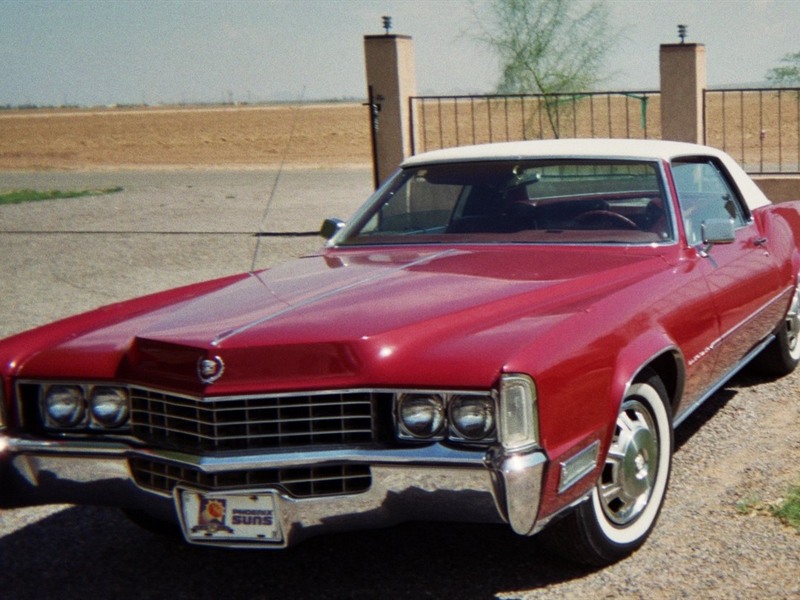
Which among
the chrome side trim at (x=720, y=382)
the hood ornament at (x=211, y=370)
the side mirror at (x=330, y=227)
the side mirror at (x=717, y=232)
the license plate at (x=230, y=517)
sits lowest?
the chrome side trim at (x=720, y=382)

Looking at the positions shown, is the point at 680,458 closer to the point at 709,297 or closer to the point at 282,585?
the point at 709,297

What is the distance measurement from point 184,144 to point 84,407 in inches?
1884

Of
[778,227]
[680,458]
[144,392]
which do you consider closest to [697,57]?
[778,227]

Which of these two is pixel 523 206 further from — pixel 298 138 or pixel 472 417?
pixel 298 138

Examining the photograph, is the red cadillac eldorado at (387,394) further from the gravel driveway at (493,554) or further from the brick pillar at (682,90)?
the brick pillar at (682,90)

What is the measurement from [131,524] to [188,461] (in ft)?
4.55

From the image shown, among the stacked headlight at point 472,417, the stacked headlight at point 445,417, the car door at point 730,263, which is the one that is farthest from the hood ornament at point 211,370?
the car door at point 730,263

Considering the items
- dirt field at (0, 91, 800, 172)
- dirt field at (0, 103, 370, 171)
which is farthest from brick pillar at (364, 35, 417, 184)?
dirt field at (0, 103, 370, 171)

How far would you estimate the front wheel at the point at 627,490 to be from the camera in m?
3.71

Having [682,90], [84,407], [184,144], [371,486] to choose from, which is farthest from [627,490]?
[184,144]

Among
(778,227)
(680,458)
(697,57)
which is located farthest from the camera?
(697,57)

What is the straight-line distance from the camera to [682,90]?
46.4 feet

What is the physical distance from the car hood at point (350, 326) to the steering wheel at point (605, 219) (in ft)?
0.91

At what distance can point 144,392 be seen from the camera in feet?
11.7
